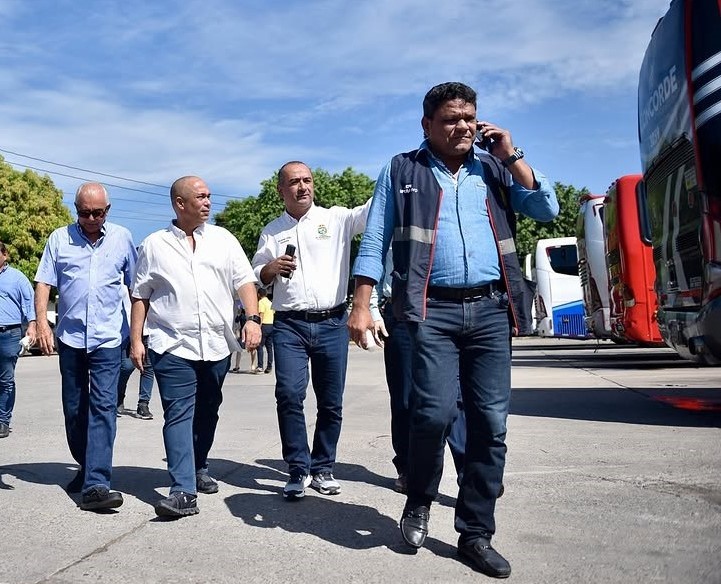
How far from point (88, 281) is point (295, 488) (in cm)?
173

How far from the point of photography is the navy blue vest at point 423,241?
13.0 ft

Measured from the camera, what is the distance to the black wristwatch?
158 inches

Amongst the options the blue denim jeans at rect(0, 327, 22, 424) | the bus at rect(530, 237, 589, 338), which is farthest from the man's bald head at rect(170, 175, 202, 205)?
the bus at rect(530, 237, 589, 338)

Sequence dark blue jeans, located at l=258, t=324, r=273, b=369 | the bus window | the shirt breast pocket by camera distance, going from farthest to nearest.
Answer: the bus window
dark blue jeans, located at l=258, t=324, r=273, b=369
the shirt breast pocket

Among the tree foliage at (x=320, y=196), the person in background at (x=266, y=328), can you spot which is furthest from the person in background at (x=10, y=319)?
the tree foliage at (x=320, y=196)

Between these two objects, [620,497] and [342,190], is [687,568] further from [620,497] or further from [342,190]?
[342,190]

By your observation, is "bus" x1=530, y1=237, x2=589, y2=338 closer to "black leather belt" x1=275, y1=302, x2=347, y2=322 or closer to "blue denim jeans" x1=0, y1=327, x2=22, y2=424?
"blue denim jeans" x1=0, y1=327, x2=22, y2=424

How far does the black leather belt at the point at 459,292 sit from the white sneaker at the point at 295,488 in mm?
1743

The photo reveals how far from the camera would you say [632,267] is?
13.8 metres

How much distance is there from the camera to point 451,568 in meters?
3.81

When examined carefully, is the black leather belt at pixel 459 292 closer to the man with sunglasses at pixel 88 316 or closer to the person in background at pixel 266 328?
the man with sunglasses at pixel 88 316

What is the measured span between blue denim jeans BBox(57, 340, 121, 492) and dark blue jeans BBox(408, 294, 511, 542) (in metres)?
2.05

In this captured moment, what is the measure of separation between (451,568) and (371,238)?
1440 millimetres

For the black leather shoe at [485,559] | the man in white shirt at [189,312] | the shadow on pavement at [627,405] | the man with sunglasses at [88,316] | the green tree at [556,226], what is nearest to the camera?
the black leather shoe at [485,559]
